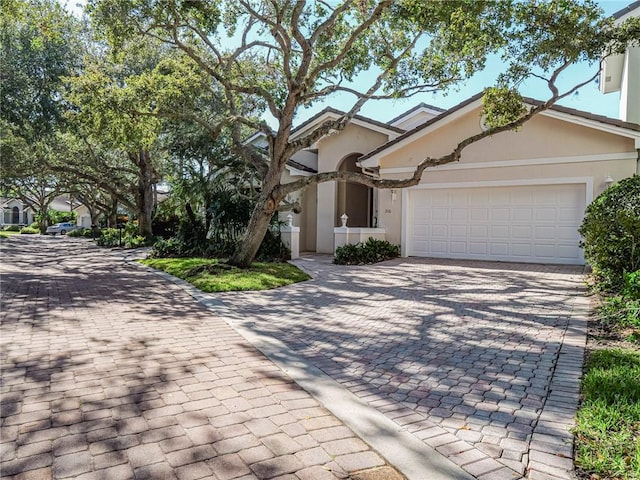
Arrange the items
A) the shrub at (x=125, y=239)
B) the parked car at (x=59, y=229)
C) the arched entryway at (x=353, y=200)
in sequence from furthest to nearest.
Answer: the parked car at (x=59, y=229)
the shrub at (x=125, y=239)
the arched entryway at (x=353, y=200)

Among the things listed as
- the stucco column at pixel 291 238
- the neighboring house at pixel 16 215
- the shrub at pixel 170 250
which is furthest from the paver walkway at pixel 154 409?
the neighboring house at pixel 16 215

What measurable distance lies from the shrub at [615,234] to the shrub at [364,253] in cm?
726

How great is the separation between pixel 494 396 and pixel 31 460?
3.79 metres

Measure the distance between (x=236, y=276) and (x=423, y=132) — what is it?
891 centimetres

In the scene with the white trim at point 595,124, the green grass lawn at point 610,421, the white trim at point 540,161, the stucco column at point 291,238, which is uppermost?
the white trim at point 595,124

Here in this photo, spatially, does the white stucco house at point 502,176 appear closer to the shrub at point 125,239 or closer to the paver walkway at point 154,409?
the paver walkway at point 154,409

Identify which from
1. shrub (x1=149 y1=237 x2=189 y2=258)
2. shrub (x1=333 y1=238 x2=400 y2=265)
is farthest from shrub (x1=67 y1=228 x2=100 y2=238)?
shrub (x1=333 y1=238 x2=400 y2=265)

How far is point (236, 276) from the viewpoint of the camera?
1112 cm

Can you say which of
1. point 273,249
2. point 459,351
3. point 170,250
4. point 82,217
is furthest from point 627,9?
point 82,217

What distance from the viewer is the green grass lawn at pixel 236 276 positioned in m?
10.1

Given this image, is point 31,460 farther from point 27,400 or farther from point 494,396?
point 494,396

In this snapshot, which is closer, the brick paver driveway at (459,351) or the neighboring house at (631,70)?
the brick paver driveway at (459,351)

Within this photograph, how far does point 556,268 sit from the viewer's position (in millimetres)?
12797

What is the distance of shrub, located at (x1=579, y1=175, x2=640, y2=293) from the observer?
7508 millimetres
